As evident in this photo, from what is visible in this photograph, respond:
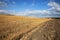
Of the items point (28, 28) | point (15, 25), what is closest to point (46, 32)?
point (28, 28)

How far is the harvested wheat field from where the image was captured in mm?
3219

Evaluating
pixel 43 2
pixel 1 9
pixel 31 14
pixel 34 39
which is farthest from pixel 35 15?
pixel 1 9

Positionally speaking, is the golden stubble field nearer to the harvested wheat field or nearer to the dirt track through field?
the harvested wheat field

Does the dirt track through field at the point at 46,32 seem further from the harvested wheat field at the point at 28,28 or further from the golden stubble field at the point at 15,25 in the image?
the golden stubble field at the point at 15,25

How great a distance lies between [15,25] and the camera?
10.9 feet

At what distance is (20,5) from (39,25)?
0.74 metres

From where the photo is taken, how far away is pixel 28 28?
3357mm

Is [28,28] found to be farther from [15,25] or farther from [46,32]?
[46,32]

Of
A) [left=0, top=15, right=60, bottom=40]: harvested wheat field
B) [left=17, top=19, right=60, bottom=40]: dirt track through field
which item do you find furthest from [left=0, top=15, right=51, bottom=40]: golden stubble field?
[left=17, top=19, right=60, bottom=40]: dirt track through field

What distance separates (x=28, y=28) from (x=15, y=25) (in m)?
0.36

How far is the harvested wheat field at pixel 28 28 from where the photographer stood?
322 cm

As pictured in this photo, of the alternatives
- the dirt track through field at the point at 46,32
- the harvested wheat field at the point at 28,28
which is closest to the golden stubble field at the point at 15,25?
the harvested wheat field at the point at 28,28

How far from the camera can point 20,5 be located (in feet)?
10.9

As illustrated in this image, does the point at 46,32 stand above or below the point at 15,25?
below
